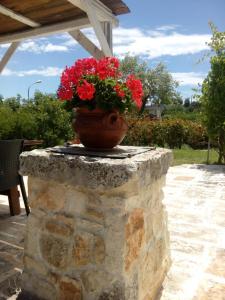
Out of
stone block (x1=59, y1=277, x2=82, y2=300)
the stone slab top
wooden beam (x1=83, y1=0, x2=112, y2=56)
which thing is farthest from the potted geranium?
wooden beam (x1=83, y1=0, x2=112, y2=56)

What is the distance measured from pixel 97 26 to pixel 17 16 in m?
1.18

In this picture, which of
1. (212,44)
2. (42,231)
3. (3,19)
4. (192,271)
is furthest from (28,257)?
(212,44)

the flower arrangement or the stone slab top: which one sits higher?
the flower arrangement

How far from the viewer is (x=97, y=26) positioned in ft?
11.2

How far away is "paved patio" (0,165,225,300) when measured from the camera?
2127 millimetres

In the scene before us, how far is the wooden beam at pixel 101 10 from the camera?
10.9ft

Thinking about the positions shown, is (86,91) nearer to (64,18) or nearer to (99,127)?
(99,127)

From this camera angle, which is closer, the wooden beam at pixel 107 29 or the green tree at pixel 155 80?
the wooden beam at pixel 107 29

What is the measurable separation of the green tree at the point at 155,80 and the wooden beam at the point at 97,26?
92.3 ft

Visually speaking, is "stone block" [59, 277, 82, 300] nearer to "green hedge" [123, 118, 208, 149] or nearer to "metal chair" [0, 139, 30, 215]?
"metal chair" [0, 139, 30, 215]

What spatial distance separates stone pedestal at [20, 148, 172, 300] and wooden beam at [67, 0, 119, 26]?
206 centimetres

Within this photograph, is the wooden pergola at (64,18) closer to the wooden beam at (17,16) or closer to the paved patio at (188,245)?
the wooden beam at (17,16)

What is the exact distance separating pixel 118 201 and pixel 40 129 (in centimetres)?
643

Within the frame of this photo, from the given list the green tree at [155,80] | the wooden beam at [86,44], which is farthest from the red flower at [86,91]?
the green tree at [155,80]
